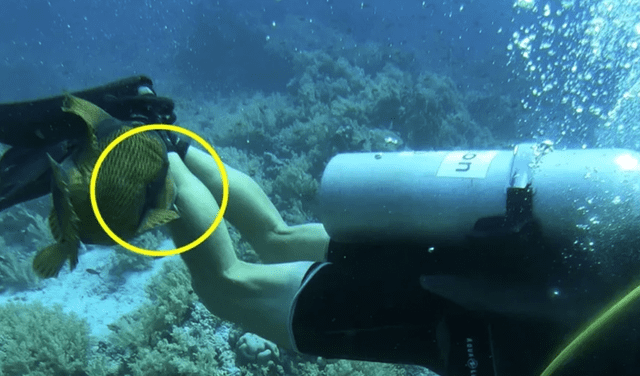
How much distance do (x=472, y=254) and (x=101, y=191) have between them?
1462 millimetres

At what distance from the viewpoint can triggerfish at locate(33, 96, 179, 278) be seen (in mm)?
1736

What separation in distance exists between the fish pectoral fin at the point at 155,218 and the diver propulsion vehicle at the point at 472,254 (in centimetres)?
68

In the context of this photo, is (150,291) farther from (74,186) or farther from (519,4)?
(519,4)

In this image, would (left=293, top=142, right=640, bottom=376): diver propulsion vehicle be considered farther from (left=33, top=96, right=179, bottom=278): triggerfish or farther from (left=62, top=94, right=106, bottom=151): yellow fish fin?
(left=62, top=94, right=106, bottom=151): yellow fish fin

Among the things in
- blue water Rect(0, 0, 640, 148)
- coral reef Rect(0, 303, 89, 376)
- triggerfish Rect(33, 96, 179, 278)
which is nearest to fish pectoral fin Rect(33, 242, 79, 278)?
triggerfish Rect(33, 96, 179, 278)

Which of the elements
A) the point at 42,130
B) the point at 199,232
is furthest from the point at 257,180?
the point at 42,130

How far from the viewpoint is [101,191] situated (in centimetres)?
177

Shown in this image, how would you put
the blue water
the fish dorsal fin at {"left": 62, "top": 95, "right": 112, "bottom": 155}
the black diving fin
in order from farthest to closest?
1. the blue water
2. the black diving fin
3. the fish dorsal fin at {"left": 62, "top": 95, "right": 112, "bottom": 155}

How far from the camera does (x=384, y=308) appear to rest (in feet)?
6.65

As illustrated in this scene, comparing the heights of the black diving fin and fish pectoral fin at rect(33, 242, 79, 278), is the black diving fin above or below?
above

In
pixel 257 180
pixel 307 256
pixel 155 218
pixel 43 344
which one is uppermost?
pixel 257 180

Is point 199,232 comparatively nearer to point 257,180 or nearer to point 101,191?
point 101,191

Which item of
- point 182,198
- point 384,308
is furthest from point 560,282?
point 182,198

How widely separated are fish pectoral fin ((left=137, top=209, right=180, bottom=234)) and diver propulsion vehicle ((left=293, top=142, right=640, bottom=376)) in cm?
68
